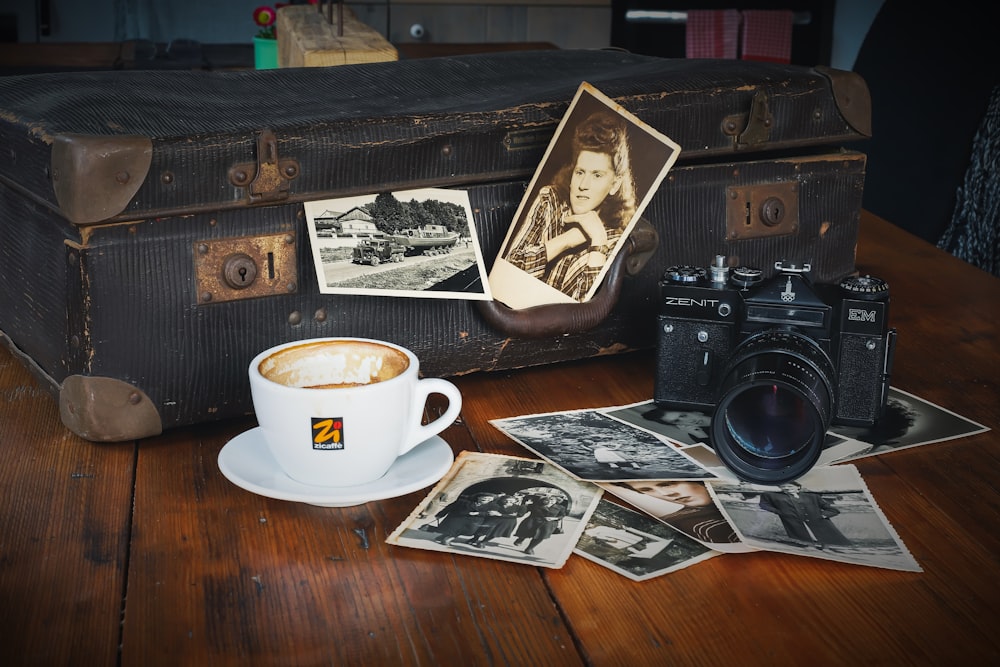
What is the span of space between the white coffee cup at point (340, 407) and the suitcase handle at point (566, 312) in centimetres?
16

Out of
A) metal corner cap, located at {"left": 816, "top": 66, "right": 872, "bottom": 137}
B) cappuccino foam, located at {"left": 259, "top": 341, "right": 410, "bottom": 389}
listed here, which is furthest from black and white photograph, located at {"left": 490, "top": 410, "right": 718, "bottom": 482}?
metal corner cap, located at {"left": 816, "top": 66, "right": 872, "bottom": 137}

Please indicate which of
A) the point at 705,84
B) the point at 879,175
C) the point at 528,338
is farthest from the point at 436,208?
the point at 879,175

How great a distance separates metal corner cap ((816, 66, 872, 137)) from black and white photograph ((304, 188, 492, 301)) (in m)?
0.38

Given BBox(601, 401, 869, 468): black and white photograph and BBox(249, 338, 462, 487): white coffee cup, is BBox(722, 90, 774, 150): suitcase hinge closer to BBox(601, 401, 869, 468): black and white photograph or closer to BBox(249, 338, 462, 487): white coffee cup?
BBox(601, 401, 869, 468): black and white photograph

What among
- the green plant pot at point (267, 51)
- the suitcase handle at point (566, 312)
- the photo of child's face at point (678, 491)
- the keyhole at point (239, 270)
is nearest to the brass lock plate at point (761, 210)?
the suitcase handle at point (566, 312)

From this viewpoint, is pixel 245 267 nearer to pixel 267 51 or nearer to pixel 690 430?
pixel 690 430

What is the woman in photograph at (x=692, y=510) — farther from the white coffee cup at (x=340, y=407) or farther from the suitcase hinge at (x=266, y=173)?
the suitcase hinge at (x=266, y=173)

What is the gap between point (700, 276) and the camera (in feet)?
2.66

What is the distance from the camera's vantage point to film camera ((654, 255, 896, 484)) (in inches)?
27.0

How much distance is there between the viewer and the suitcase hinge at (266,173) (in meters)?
0.73

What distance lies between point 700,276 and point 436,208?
0.22 metres

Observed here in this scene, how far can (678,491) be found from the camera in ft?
2.20

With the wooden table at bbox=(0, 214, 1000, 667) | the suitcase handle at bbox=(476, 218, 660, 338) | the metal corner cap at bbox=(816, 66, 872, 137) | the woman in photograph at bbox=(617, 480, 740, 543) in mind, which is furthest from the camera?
the metal corner cap at bbox=(816, 66, 872, 137)

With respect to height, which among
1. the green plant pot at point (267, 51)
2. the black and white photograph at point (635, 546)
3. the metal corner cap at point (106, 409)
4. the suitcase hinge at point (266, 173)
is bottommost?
the black and white photograph at point (635, 546)
